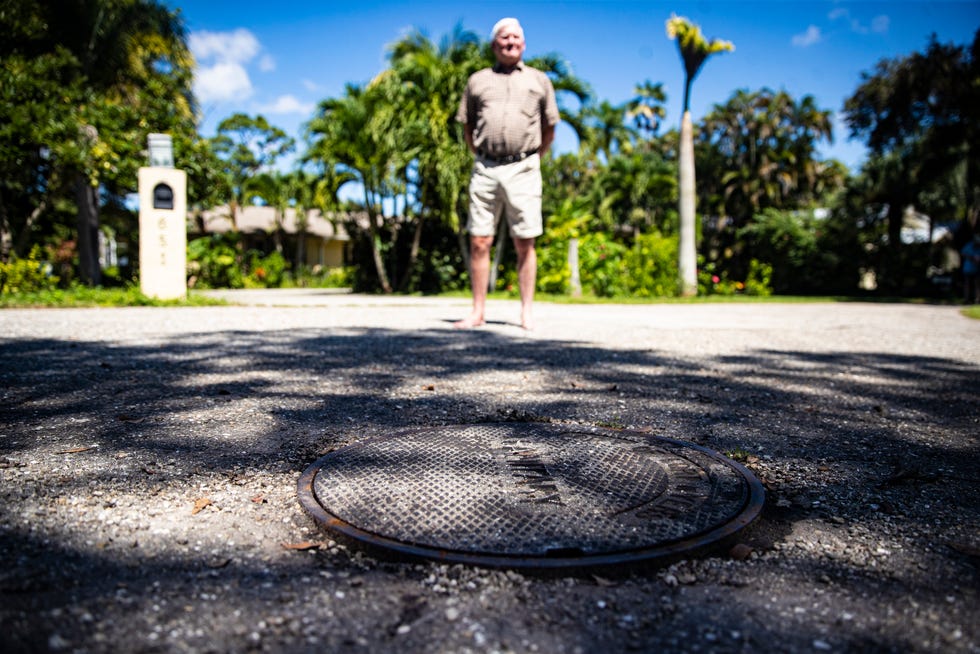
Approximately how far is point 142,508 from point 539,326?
441 centimetres

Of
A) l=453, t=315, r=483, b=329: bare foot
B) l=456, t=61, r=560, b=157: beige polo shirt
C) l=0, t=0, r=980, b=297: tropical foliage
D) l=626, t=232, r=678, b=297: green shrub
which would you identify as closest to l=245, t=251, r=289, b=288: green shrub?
l=0, t=0, r=980, b=297: tropical foliage

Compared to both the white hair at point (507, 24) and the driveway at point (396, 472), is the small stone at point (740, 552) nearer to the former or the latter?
the driveway at point (396, 472)

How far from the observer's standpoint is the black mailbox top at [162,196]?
874 centimetres

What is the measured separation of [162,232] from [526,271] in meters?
5.95

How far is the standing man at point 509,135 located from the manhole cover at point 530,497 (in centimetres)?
315

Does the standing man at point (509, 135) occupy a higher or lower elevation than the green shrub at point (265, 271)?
higher

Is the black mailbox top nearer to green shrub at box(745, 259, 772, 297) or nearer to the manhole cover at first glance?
the manhole cover

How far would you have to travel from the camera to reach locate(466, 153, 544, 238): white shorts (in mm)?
4949

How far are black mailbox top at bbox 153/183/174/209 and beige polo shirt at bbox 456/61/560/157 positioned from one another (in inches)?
223

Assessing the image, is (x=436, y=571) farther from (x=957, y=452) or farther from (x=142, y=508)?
(x=957, y=452)

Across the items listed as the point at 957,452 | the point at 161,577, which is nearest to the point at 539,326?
the point at 957,452

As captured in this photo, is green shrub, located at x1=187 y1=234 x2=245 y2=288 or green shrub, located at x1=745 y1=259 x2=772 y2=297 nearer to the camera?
green shrub, located at x1=745 y1=259 x2=772 y2=297

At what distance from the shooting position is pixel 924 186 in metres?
19.9

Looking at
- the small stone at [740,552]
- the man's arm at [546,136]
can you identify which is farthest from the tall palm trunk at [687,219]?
the small stone at [740,552]
